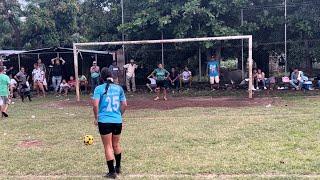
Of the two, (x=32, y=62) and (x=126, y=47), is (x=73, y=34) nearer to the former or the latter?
(x=32, y=62)

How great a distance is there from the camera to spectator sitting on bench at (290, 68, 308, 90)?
2078cm

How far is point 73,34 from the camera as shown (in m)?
34.9

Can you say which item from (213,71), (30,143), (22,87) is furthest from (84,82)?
(30,143)

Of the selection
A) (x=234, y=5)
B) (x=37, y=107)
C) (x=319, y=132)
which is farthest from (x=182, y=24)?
(x=319, y=132)

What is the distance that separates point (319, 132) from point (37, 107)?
10766 millimetres

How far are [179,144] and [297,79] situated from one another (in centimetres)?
1286

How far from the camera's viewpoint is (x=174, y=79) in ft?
76.7

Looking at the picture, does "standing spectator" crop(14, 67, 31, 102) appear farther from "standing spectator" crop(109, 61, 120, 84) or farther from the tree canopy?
the tree canopy

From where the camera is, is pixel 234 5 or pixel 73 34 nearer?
pixel 234 5

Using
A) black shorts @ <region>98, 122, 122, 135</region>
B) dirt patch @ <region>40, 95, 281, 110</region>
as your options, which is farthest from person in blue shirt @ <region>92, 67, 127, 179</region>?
dirt patch @ <region>40, 95, 281, 110</region>

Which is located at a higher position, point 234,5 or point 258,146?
point 234,5

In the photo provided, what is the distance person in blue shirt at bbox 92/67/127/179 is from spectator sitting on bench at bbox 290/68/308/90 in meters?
14.8

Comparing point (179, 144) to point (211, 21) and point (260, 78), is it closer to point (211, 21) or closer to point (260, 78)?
point (211, 21)

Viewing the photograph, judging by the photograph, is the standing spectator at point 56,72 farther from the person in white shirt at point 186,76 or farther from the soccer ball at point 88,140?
the soccer ball at point 88,140
